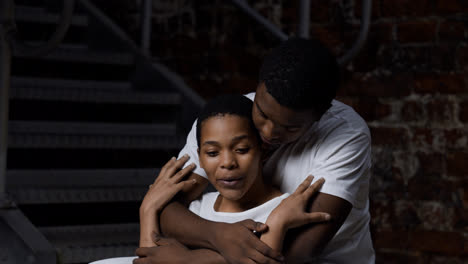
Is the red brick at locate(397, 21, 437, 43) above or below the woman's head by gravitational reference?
above

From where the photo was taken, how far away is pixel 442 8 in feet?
7.94

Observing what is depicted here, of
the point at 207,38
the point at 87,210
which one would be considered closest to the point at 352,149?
the point at 87,210

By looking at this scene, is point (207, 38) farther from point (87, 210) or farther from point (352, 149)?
point (352, 149)

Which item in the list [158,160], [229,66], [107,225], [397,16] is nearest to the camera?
[107,225]

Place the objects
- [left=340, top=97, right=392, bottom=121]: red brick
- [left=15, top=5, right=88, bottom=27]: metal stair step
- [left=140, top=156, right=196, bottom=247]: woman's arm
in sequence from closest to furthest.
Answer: [left=140, top=156, right=196, bottom=247]: woman's arm, [left=340, top=97, right=392, bottom=121]: red brick, [left=15, top=5, right=88, bottom=27]: metal stair step

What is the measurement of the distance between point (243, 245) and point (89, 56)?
71.9 inches

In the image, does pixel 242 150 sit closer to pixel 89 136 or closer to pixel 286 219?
pixel 286 219

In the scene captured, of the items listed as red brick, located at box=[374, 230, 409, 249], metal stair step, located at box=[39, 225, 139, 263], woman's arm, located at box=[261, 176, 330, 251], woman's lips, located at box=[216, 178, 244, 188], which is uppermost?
woman's lips, located at box=[216, 178, 244, 188]

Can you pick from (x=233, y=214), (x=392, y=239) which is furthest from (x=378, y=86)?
(x=233, y=214)

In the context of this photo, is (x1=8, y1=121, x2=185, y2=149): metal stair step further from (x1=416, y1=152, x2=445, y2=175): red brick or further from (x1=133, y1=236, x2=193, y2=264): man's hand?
(x1=133, y1=236, x2=193, y2=264): man's hand

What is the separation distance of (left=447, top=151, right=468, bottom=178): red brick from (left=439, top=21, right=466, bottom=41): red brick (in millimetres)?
406

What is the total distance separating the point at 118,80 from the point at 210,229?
5.92 ft

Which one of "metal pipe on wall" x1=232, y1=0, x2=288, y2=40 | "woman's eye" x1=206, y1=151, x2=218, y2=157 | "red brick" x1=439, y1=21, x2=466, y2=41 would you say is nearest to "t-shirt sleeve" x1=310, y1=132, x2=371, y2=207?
"woman's eye" x1=206, y1=151, x2=218, y2=157

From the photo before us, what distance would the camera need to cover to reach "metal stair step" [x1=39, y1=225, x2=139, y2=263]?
217cm
